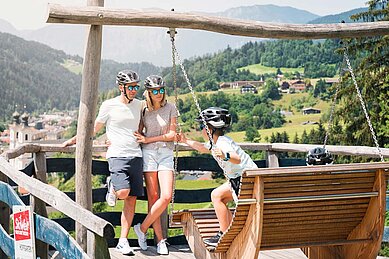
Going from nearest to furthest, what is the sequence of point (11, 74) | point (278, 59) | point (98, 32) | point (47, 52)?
1. point (98, 32)
2. point (278, 59)
3. point (11, 74)
4. point (47, 52)

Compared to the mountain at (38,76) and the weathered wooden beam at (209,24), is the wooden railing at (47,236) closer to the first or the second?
the weathered wooden beam at (209,24)

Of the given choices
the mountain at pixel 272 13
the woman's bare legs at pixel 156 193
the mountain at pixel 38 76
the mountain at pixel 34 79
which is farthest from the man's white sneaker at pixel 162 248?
the mountain at pixel 272 13

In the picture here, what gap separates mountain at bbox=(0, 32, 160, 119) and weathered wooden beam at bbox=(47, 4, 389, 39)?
6464cm

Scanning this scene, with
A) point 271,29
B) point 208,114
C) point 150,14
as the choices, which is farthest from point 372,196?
point 150,14

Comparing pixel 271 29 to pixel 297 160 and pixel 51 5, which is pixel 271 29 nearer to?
pixel 51 5

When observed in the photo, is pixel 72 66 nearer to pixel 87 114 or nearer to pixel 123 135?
pixel 123 135

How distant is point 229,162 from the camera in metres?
4.65

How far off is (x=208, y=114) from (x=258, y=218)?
988 millimetres

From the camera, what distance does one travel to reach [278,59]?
52.8 m

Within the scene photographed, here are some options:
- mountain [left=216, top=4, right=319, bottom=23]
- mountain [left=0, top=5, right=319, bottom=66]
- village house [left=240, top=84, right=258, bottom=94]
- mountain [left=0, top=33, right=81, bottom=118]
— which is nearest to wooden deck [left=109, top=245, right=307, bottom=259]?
village house [left=240, top=84, right=258, bottom=94]

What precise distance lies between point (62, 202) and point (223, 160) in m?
1.13

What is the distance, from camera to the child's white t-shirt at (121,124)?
5363 millimetres

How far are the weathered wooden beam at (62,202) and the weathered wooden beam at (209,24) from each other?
1009 mm

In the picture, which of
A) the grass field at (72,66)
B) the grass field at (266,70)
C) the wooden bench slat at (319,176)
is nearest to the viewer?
the wooden bench slat at (319,176)
